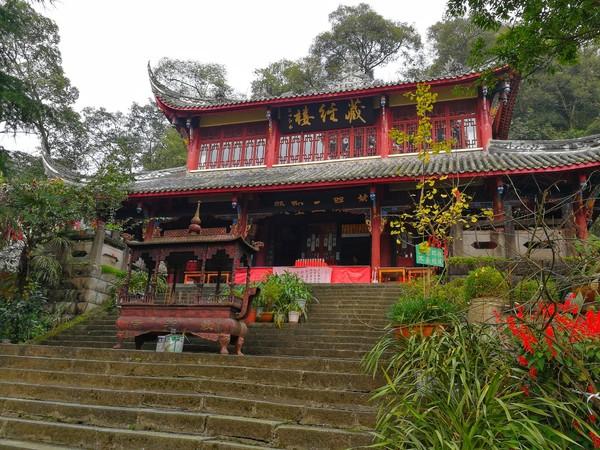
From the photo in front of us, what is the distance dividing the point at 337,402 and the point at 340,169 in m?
10.3

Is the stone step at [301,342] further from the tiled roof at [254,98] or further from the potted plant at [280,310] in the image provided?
the tiled roof at [254,98]

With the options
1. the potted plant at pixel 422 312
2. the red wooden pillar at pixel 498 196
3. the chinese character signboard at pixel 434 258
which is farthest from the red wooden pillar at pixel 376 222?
the potted plant at pixel 422 312

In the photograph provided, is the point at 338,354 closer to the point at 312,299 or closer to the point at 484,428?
the point at 312,299

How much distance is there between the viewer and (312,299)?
33.2 feet

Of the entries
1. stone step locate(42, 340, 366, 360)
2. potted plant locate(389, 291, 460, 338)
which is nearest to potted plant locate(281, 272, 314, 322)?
stone step locate(42, 340, 366, 360)

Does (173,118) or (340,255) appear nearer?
(340,255)

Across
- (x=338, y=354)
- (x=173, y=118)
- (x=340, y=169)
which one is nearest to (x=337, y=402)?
(x=338, y=354)

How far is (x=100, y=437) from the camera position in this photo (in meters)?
3.79

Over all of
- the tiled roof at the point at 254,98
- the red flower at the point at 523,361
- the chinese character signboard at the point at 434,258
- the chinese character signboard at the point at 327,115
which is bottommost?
the red flower at the point at 523,361

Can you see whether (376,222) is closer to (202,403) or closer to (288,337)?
(288,337)

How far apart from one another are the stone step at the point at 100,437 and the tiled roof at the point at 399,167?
8.88 m

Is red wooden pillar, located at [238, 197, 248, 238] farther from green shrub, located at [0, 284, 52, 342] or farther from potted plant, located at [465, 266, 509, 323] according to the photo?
potted plant, located at [465, 266, 509, 323]

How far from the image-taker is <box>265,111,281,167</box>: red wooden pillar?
50.9ft

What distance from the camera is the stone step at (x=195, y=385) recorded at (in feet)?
13.9
